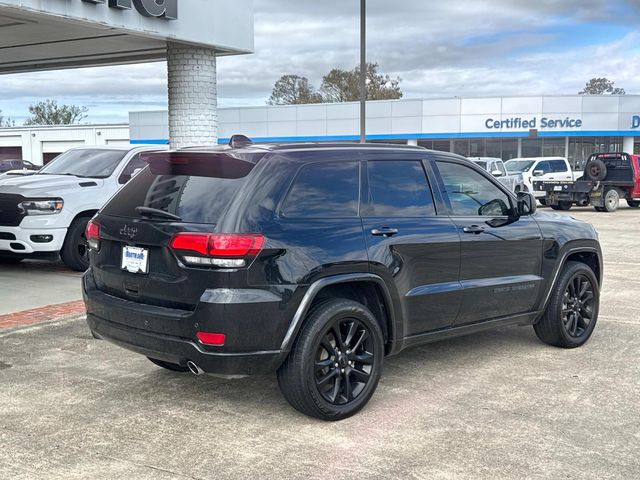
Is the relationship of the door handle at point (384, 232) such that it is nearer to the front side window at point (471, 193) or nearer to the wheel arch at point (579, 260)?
the front side window at point (471, 193)

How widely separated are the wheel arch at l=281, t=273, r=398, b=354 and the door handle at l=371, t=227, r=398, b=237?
0.95 ft

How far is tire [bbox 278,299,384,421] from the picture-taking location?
4.40 m

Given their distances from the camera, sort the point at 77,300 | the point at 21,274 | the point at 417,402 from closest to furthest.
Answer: the point at 417,402, the point at 77,300, the point at 21,274

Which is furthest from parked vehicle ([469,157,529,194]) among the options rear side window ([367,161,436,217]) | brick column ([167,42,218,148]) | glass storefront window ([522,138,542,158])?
glass storefront window ([522,138,542,158])

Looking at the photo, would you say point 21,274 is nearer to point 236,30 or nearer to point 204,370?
point 236,30

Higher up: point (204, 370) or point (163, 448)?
point (204, 370)

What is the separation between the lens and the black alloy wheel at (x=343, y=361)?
179 inches

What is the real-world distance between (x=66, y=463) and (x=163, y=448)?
53 centimetres

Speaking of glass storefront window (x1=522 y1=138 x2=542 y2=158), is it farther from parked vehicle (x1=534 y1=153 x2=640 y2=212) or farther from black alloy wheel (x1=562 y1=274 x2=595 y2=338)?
black alloy wheel (x1=562 y1=274 x2=595 y2=338)

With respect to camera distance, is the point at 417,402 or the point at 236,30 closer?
the point at 417,402

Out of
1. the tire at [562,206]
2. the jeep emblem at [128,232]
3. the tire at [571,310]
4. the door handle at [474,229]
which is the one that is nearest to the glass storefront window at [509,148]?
the tire at [562,206]

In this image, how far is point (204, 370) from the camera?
4.28 meters

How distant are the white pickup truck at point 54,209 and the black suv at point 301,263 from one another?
4861mm

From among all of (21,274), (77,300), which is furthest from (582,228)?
(21,274)
